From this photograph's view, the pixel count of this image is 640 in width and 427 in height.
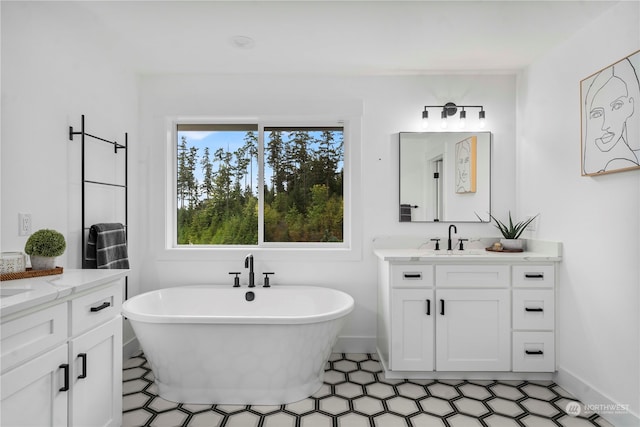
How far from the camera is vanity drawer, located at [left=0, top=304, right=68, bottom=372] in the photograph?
115cm

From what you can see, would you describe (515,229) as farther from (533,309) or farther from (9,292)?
(9,292)

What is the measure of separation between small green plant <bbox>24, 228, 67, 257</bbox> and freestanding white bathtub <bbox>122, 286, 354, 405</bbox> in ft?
2.04

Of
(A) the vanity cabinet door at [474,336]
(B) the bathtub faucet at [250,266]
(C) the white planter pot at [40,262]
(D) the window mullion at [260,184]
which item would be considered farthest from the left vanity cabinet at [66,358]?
(A) the vanity cabinet door at [474,336]

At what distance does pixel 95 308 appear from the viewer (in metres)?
1.58

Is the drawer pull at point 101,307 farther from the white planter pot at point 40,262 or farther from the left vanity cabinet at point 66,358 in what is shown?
the white planter pot at point 40,262

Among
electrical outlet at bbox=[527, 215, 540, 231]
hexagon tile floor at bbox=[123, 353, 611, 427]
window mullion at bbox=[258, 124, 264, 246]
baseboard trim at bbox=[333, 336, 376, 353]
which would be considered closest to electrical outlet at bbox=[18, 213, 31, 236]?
hexagon tile floor at bbox=[123, 353, 611, 427]

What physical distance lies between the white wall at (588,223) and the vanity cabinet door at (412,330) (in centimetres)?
87

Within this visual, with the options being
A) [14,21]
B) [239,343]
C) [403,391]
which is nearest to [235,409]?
[239,343]

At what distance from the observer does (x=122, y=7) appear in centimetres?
209

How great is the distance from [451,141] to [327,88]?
112cm

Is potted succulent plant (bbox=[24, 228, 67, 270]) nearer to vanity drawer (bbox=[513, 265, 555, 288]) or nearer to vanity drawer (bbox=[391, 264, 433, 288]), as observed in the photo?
vanity drawer (bbox=[391, 264, 433, 288])

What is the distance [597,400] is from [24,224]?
326 centimetres

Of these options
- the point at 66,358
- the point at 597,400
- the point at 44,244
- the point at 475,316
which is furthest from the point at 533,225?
the point at 44,244

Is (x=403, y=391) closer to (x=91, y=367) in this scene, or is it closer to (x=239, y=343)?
(x=239, y=343)
